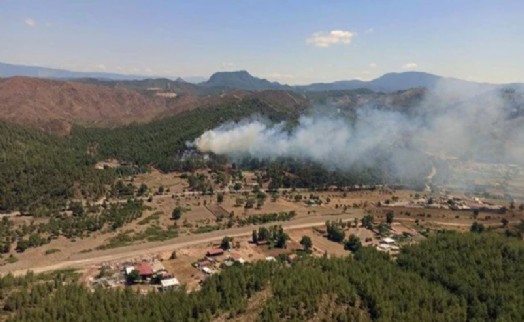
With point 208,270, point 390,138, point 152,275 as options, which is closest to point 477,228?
point 208,270

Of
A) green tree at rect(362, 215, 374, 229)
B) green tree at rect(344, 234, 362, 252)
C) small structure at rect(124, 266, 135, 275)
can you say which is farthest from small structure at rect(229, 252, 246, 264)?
green tree at rect(362, 215, 374, 229)

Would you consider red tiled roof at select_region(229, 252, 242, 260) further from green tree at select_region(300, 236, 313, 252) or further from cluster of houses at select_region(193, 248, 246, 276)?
green tree at select_region(300, 236, 313, 252)

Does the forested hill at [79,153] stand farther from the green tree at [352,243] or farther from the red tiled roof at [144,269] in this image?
the green tree at [352,243]

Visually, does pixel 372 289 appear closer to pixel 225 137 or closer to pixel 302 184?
pixel 302 184

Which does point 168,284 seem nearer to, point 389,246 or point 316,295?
point 316,295

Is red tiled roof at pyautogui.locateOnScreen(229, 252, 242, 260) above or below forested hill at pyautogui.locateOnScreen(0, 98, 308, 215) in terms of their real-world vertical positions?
below
